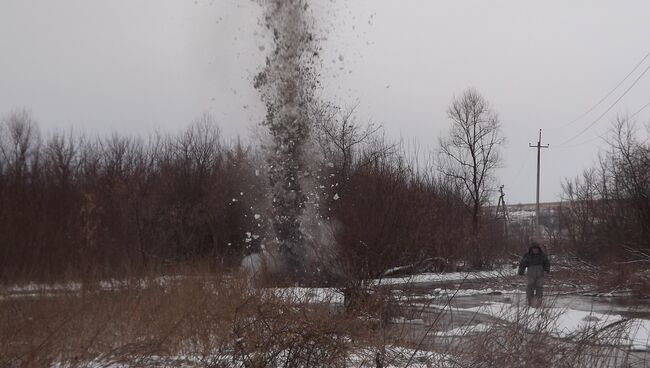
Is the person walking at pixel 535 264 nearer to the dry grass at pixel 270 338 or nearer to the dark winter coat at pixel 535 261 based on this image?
the dark winter coat at pixel 535 261

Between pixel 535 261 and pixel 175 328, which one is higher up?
pixel 535 261

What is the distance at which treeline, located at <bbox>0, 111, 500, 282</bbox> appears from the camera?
14547 mm

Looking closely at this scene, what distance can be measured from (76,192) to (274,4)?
42.4 ft

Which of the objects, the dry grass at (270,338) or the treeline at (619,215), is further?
the treeline at (619,215)

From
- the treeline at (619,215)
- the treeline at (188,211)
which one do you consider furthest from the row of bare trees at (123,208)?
the treeline at (619,215)

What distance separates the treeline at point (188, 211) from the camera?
47.7 ft

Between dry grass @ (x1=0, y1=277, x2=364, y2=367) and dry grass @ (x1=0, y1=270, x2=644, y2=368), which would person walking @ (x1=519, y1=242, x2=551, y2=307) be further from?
dry grass @ (x1=0, y1=277, x2=364, y2=367)

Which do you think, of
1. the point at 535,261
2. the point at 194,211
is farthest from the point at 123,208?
the point at 535,261

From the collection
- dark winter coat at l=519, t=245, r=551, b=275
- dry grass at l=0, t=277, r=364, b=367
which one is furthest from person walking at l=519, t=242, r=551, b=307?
dry grass at l=0, t=277, r=364, b=367

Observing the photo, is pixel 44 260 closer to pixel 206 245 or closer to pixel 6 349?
pixel 6 349

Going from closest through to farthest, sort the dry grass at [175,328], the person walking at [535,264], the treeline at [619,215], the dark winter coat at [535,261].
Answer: the dry grass at [175,328] → the person walking at [535,264] → the dark winter coat at [535,261] → the treeline at [619,215]

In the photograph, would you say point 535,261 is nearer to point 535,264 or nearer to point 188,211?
point 535,264

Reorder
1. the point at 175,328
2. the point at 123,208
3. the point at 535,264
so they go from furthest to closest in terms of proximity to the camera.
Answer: the point at 123,208, the point at 535,264, the point at 175,328

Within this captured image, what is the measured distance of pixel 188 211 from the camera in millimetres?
28578
